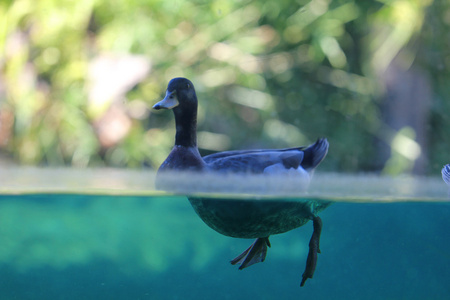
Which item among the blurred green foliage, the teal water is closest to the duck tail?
the teal water

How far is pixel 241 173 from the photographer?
2695mm

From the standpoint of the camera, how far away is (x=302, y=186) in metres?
2.90

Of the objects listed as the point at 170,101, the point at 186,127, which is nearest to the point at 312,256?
→ the point at 186,127

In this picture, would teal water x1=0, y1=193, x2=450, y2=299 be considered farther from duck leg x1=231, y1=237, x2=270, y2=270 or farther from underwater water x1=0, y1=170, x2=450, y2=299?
duck leg x1=231, y1=237, x2=270, y2=270

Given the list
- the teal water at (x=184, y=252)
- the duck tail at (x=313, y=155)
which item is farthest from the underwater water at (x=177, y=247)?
the duck tail at (x=313, y=155)

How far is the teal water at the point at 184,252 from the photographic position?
11.4ft

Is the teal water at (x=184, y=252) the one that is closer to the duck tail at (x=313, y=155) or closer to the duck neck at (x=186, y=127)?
the duck tail at (x=313, y=155)

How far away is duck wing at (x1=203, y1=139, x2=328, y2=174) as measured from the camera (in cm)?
267

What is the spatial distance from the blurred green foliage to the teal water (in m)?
1.79

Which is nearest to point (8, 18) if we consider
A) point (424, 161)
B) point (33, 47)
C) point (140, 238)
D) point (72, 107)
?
point (33, 47)

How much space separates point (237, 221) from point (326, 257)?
4.22ft

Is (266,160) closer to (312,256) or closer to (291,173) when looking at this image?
(291,173)

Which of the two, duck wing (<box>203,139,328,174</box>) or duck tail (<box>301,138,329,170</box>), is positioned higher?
duck wing (<box>203,139,328,174</box>)

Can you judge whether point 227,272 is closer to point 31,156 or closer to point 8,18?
point 31,156
